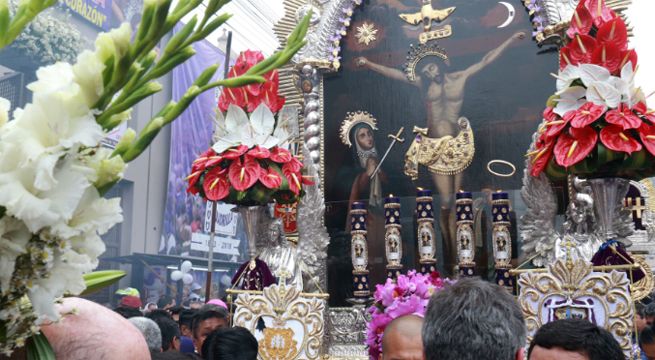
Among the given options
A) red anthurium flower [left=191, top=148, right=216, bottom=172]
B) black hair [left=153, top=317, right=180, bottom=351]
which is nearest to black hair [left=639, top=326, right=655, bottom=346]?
black hair [left=153, top=317, right=180, bottom=351]

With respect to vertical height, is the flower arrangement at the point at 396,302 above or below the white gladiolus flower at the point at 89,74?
below

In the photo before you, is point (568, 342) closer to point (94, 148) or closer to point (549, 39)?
point (94, 148)

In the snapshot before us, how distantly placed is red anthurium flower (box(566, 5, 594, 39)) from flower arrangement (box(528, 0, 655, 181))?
0.04m

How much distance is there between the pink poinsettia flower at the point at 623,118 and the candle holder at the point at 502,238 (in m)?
1.20

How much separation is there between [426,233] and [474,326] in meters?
3.63

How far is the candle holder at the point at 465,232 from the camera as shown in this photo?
16.6ft

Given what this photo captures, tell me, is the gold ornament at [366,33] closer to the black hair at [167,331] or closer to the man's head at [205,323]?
the man's head at [205,323]

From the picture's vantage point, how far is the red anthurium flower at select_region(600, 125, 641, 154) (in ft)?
12.8

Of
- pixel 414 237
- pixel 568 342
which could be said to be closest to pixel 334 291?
pixel 414 237

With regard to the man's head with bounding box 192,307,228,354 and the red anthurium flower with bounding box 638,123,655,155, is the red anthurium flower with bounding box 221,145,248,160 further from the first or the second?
the red anthurium flower with bounding box 638,123,655,155

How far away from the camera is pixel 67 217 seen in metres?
0.90

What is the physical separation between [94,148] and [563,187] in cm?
461

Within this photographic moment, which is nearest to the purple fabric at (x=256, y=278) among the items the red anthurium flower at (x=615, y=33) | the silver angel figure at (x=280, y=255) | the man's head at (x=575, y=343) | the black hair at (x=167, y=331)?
the silver angel figure at (x=280, y=255)

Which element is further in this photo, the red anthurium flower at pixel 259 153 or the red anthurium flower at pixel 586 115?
the red anthurium flower at pixel 259 153
